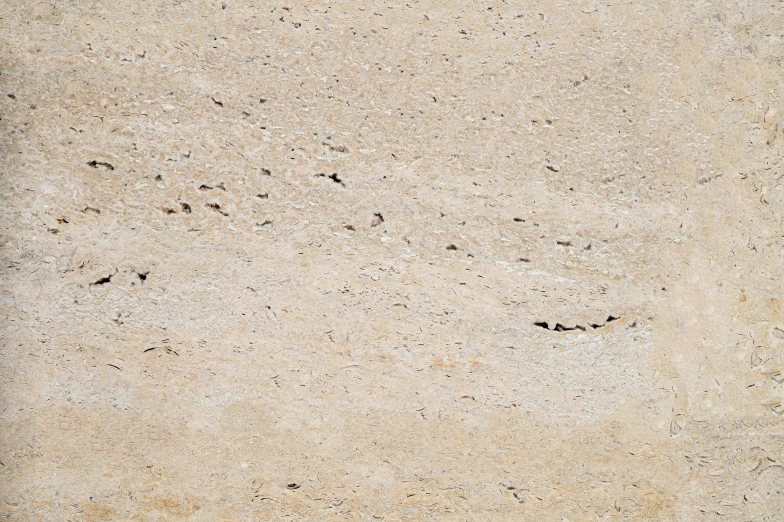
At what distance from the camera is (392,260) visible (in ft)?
6.08

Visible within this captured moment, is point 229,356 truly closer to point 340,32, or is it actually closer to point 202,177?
point 202,177

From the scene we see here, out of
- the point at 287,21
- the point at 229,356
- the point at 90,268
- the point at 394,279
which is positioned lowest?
the point at 229,356

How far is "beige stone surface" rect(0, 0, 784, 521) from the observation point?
5.99 feet

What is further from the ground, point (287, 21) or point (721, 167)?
point (287, 21)

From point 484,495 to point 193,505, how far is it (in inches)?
35.6

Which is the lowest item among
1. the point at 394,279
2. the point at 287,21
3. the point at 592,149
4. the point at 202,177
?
the point at 394,279

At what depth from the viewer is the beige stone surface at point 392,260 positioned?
183 centimetres

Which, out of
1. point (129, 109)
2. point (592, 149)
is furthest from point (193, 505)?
point (592, 149)

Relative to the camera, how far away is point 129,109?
1.83 meters

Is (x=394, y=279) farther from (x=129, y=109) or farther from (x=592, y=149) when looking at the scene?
(x=129, y=109)

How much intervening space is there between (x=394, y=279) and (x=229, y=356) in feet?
1.85

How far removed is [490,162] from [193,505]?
55.6 inches

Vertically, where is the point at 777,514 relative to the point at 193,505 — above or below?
above

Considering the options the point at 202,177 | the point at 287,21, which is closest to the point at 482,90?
the point at 287,21
